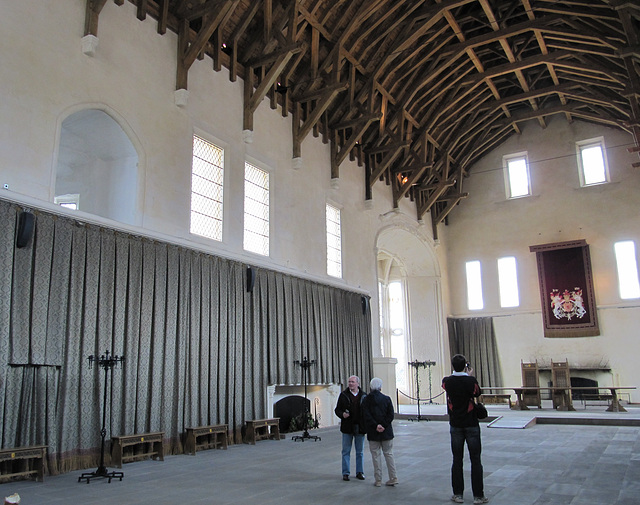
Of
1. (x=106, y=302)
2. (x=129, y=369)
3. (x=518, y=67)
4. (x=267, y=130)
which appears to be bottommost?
(x=129, y=369)

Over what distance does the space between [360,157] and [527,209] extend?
7.82m

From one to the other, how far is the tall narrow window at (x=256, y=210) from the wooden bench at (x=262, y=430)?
3360 mm

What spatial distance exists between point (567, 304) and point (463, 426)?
1595 centimetres

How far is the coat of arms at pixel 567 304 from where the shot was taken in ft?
A: 62.3

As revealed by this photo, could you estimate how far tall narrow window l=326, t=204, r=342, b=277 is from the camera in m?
14.6

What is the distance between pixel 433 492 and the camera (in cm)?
545

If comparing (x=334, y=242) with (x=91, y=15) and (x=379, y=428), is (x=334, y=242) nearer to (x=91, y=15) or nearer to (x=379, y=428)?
(x=91, y=15)

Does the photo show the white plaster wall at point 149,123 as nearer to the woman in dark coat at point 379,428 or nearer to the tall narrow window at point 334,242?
the tall narrow window at point 334,242

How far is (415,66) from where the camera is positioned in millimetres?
15250

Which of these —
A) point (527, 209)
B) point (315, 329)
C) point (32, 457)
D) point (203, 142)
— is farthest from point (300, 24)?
point (527, 209)

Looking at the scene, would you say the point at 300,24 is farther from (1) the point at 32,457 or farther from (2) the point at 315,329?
(1) the point at 32,457

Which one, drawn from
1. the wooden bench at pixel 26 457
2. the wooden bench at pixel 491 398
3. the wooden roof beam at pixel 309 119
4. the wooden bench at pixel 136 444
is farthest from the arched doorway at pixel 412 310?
the wooden bench at pixel 26 457

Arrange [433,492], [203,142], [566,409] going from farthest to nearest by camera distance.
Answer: [566,409] → [203,142] → [433,492]

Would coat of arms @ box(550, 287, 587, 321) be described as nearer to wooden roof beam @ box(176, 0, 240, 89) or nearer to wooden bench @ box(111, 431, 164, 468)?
wooden roof beam @ box(176, 0, 240, 89)
